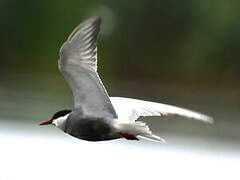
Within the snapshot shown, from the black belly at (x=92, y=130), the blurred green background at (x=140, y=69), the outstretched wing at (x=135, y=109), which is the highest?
the blurred green background at (x=140, y=69)

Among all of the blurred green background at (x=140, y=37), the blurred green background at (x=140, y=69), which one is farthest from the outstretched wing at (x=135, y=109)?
the blurred green background at (x=140, y=37)

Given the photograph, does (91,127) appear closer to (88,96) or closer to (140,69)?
(88,96)

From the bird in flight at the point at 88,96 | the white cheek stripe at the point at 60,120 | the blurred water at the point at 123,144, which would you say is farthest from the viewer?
the blurred water at the point at 123,144

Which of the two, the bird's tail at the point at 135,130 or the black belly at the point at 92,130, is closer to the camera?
the bird's tail at the point at 135,130

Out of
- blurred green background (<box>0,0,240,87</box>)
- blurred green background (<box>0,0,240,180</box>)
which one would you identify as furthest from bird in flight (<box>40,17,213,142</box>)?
blurred green background (<box>0,0,240,87</box>)

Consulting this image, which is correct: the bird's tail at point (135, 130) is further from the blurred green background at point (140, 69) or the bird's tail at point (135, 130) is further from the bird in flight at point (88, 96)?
the blurred green background at point (140, 69)

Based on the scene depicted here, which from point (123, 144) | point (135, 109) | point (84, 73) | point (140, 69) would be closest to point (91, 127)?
point (84, 73)
